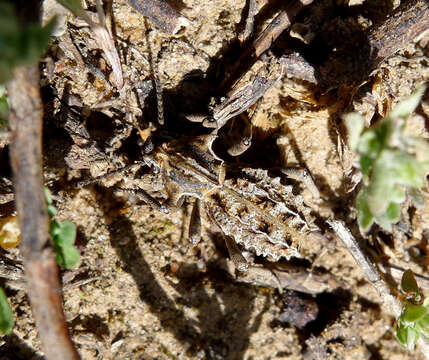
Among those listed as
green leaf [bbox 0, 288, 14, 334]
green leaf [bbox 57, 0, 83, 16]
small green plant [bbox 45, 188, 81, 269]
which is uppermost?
green leaf [bbox 57, 0, 83, 16]

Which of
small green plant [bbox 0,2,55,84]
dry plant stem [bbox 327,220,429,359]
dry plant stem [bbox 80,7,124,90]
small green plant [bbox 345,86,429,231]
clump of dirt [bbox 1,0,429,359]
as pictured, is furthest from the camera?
dry plant stem [bbox 327,220,429,359]

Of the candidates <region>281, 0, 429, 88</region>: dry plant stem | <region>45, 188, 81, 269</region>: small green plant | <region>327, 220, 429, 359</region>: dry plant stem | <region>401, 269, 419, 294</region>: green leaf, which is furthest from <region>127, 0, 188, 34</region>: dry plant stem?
<region>401, 269, 419, 294</region>: green leaf

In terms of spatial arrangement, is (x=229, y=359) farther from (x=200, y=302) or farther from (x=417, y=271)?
(x=417, y=271)

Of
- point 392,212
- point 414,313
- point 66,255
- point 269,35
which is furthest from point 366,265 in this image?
point 66,255

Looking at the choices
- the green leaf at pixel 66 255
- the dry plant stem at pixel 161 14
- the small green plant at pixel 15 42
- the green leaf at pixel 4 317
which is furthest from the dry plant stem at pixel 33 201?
the dry plant stem at pixel 161 14

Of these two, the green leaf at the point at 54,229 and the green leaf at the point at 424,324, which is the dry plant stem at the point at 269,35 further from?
the green leaf at the point at 424,324

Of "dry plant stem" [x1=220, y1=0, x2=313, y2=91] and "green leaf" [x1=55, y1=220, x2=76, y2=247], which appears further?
"dry plant stem" [x1=220, y1=0, x2=313, y2=91]

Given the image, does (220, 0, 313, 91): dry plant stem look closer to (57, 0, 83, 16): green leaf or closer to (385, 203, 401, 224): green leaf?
(57, 0, 83, 16): green leaf
